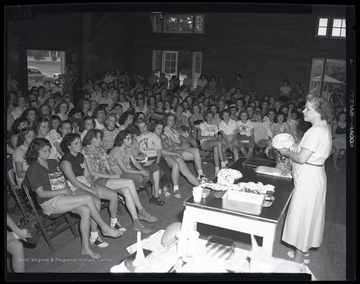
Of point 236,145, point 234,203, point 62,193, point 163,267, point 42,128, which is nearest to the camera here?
point 163,267

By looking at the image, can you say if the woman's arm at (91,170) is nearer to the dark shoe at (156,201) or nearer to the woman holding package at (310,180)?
the dark shoe at (156,201)

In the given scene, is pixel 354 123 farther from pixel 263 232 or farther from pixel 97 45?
pixel 97 45

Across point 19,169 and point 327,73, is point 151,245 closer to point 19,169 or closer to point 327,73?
point 19,169

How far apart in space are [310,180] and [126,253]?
6.64 ft

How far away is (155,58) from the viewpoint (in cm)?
1434

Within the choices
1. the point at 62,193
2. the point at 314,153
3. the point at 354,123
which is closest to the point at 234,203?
the point at 314,153

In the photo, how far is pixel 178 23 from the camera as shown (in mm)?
13750

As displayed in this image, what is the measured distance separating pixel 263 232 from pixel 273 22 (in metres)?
11.3

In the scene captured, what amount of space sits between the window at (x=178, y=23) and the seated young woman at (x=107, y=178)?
10310 mm

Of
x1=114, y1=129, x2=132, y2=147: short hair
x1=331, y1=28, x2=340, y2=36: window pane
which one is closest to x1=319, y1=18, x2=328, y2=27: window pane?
x1=331, y1=28, x2=340, y2=36: window pane

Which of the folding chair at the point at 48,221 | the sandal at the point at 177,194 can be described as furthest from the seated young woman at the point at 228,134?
the folding chair at the point at 48,221

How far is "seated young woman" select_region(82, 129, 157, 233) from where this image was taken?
13.6 feet

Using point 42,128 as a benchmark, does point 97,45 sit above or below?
above

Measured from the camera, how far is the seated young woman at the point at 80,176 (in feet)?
12.3
